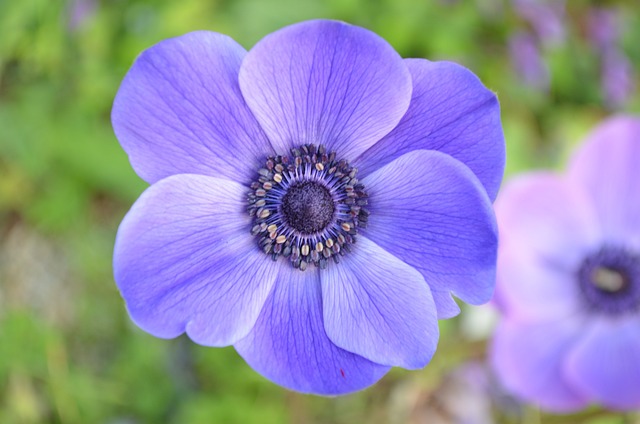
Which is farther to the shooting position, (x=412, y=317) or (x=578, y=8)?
(x=578, y=8)

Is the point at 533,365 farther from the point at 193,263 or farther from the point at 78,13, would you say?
the point at 78,13

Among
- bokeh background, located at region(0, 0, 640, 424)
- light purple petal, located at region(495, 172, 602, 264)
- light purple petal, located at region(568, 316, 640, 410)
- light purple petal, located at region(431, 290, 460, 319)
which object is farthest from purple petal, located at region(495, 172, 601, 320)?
light purple petal, located at region(431, 290, 460, 319)

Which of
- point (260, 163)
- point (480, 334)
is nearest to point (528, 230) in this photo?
point (480, 334)

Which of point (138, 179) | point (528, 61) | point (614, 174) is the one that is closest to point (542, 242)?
point (614, 174)

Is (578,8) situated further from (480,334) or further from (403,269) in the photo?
(403,269)

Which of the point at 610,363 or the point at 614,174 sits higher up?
the point at 614,174
